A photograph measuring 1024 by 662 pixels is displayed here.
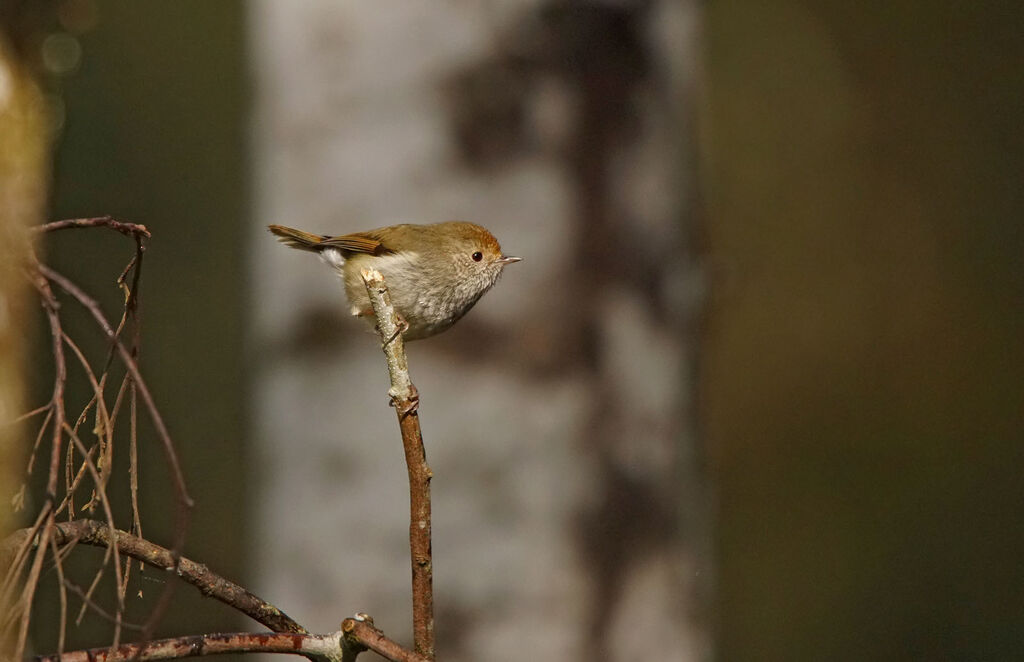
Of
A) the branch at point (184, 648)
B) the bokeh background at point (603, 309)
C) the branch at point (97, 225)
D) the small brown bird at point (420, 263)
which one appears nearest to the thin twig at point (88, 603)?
the branch at point (184, 648)

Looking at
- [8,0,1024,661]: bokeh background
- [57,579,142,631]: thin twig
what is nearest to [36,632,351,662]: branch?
[57,579,142,631]: thin twig

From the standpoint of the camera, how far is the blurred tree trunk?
2.67 feet

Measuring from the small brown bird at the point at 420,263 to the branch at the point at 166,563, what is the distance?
141 cm

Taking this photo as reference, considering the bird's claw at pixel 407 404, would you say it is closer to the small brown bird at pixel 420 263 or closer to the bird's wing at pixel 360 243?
the small brown bird at pixel 420 263

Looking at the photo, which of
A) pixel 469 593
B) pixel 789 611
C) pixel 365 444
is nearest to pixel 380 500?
pixel 365 444

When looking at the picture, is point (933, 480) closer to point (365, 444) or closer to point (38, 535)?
point (365, 444)

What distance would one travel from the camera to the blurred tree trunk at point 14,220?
813 mm

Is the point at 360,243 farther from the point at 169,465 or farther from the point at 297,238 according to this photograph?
the point at 169,465

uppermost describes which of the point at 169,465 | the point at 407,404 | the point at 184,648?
the point at 407,404

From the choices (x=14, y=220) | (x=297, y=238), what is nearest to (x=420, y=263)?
(x=297, y=238)

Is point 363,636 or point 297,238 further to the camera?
point 297,238

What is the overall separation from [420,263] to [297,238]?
0.26 metres

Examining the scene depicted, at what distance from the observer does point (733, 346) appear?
27.7 feet

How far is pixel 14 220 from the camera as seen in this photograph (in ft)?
2.72
